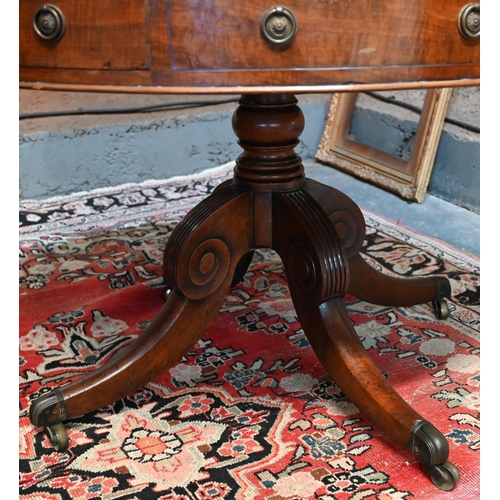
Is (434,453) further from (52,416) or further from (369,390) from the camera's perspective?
(52,416)

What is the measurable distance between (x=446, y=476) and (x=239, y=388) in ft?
1.22

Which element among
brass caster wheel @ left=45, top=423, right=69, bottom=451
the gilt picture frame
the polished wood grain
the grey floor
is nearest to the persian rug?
brass caster wheel @ left=45, top=423, right=69, bottom=451

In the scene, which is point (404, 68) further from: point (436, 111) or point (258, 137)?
point (436, 111)

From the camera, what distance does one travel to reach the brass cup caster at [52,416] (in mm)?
1027

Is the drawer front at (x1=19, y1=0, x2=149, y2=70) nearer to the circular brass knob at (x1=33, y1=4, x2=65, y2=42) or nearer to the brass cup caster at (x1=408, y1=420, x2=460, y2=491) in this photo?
the circular brass knob at (x1=33, y1=4, x2=65, y2=42)

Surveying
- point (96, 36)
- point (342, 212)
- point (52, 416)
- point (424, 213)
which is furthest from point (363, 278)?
point (424, 213)

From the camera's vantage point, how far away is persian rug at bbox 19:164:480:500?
37.9 inches

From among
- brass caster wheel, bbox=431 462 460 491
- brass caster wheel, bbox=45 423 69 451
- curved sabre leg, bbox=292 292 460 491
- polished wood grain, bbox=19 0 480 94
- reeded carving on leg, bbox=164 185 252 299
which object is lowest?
brass caster wheel, bbox=45 423 69 451

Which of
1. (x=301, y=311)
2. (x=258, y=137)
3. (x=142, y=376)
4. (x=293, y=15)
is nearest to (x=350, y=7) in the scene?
(x=293, y=15)

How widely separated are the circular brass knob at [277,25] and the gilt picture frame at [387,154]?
57.1 inches

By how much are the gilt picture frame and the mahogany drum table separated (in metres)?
0.82

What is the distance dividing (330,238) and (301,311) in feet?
0.43

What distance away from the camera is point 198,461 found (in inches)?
39.2

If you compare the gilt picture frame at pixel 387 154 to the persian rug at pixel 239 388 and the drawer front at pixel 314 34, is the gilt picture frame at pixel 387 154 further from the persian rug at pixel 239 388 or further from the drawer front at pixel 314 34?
the drawer front at pixel 314 34
